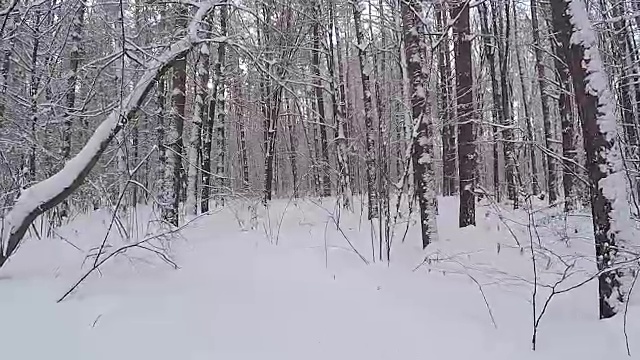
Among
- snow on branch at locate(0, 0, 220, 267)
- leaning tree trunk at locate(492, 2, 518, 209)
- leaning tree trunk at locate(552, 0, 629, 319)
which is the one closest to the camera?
leaning tree trunk at locate(552, 0, 629, 319)

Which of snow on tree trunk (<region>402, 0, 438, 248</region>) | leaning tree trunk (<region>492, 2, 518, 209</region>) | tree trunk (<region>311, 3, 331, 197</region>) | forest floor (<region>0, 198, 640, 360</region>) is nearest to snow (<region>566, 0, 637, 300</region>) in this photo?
forest floor (<region>0, 198, 640, 360</region>)

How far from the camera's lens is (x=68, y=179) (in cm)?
418

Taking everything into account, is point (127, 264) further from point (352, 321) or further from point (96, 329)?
point (352, 321)

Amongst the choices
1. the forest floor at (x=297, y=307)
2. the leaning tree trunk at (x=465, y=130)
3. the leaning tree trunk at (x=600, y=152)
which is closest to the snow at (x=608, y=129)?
the leaning tree trunk at (x=600, y=152)

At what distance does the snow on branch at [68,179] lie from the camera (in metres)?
4.08

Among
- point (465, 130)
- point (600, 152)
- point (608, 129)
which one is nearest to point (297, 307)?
point (600, 152)

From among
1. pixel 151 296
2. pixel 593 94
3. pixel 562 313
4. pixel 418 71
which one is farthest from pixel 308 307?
pixel 418 71

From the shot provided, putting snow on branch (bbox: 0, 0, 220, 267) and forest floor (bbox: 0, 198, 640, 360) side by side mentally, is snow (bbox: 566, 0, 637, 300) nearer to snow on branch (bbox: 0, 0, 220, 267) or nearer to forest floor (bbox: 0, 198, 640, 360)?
forest floor (bbox: 0, 198, 640, 360)

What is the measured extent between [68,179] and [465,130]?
5.86 m

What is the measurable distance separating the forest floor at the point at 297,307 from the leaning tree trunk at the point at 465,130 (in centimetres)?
220

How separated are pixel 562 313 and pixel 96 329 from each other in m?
2.95

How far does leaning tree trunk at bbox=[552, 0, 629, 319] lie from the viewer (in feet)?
9.61

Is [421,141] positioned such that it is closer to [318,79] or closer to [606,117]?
[606,117]

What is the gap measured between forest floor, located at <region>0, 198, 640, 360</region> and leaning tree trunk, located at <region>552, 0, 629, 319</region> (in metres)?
0.20
